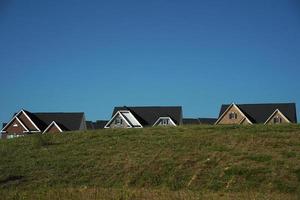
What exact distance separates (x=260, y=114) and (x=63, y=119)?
1245 inches

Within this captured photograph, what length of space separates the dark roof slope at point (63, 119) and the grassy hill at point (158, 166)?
48294 millimetres

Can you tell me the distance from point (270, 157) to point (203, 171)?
3.93m

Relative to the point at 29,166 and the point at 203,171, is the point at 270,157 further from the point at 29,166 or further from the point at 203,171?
the point at 29,166

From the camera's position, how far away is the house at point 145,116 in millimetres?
78500

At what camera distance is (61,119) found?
83375mm

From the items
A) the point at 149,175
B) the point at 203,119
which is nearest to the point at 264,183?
the point at 149,175

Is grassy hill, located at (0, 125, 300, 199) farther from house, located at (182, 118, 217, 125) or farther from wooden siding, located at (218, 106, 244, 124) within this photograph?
house, located at (182, 118, 217, 125)

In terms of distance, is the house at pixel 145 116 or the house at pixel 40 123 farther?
the house at pixel 145 116

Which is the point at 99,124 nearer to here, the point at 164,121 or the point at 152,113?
the point at 152,113

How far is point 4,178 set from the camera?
889 inches

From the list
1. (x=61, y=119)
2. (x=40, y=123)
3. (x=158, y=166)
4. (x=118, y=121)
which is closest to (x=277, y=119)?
(x=118, y=121)

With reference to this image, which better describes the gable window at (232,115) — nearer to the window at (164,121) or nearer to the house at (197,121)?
the window at (164,121)

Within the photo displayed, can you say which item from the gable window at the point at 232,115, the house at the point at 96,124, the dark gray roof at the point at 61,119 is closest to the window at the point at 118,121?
the dark gray roof at the point at 61,119

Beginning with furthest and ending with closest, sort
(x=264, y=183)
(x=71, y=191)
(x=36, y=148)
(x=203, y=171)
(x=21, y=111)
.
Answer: (x=21, y=111), (x=36, y=148), (x=203, y=171), (x=264, y=183), (x=71, y=191)
